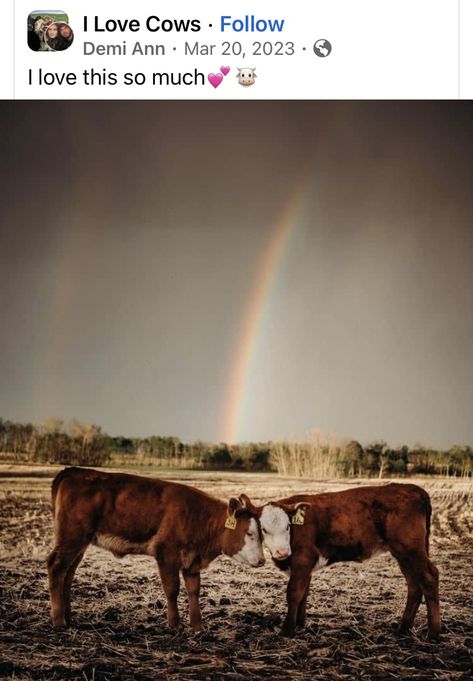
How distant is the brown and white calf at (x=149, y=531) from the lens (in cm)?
435

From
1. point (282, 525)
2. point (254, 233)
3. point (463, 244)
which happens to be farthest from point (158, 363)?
point (463, 244)

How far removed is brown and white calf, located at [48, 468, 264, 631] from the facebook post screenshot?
2.21 ft

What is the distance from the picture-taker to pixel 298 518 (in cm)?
431

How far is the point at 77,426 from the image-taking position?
556 centimetres

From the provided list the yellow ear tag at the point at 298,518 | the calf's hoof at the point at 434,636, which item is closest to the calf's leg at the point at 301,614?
the yellow ear tag at the point at 298,518

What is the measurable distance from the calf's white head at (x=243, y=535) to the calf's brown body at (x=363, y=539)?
0.16m

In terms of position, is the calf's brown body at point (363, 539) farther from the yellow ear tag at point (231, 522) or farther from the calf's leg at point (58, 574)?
the calf's leg at point (58, 574)

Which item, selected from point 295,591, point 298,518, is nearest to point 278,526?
point 298,518

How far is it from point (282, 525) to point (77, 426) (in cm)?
205
